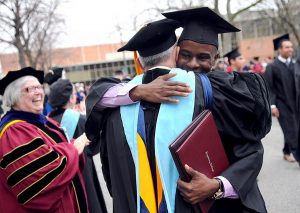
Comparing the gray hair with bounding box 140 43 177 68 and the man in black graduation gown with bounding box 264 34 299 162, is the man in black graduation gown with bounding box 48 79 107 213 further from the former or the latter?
the man in black graduation gown with bounding box 264 34 299 162

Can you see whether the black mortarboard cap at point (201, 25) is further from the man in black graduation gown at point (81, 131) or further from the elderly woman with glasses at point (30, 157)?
the man in black graduation gown at point (81, 131)

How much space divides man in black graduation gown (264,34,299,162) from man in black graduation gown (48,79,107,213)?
11.7ft

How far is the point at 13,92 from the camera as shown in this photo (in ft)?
10.0

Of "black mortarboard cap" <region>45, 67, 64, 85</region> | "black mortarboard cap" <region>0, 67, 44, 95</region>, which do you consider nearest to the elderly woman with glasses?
"black mortarboard cap" <region>0, 67, 44, 95</region>

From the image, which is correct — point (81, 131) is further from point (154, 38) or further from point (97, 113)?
point (154, 38)

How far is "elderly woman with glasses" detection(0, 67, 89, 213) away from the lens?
108 inches

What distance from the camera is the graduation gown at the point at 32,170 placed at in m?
2.74

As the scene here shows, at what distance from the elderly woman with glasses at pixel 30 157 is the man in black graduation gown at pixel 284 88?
14.4 feet

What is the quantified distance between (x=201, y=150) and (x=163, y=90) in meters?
0.33

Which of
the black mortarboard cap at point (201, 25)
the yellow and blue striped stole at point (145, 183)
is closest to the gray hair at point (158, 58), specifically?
the yellow and blue striped stole at point (145, 183)

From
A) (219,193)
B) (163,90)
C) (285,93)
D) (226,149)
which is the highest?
(163,90)

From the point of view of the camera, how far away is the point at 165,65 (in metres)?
2.00

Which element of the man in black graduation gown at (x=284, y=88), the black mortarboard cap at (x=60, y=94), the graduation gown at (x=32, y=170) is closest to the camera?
the graduation gown at (x=32, y=170)

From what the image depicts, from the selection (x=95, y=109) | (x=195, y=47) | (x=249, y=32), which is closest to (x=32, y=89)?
(x=95, y=109)
